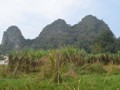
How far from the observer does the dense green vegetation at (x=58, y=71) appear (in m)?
5.87

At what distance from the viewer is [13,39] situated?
53688 millimetres

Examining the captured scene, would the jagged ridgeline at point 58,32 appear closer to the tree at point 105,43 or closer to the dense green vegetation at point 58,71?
the tree at point 105,43

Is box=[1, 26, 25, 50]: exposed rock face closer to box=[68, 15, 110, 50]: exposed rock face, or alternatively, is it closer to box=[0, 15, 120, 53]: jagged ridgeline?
box=[0, 15, 120, 53]: jagged ridgeline

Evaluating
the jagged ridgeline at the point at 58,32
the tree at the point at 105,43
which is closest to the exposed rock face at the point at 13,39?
the jagged ridgeline at the point at 58,32

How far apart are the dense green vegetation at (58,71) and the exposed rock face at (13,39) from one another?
115 feet

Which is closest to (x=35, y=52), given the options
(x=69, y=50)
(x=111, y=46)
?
(x=69, y=50)

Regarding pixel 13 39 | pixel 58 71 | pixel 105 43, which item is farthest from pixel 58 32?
pixel 58 71

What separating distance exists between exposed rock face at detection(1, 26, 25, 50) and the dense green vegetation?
3497 centimetres

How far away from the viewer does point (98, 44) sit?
106 ft

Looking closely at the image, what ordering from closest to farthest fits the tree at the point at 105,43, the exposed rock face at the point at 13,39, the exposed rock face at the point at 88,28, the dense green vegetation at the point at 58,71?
the dense green vegetation at the point at 58,71, the tree at the point at 105,43, the exposed rock face at the point at 88,28, the exposed rock face at the point at 13,39

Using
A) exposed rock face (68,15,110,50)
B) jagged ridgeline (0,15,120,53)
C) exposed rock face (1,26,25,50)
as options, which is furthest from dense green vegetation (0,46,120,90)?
exposed rock face (1,26,25,50)

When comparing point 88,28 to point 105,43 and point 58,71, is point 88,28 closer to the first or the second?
point 105,43

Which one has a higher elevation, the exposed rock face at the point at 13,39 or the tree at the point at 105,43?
the exposed rock face at the point at 13,39

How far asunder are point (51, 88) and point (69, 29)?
1864 inches
